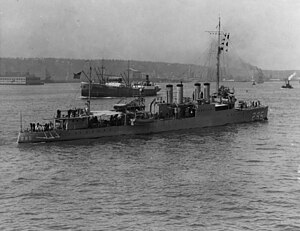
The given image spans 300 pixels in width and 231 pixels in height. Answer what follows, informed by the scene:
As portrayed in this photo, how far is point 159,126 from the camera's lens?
57.3m

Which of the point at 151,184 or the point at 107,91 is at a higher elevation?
the point at 107,91

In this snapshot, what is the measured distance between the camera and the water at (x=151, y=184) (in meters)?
24.0

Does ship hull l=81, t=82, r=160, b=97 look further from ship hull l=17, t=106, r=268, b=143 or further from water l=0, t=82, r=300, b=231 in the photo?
water l=0, t=82, r=300, b=231

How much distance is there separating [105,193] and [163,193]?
3557mm

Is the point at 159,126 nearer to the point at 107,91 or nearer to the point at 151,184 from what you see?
the point at 151,184

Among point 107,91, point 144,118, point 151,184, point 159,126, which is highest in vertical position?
point 107,91

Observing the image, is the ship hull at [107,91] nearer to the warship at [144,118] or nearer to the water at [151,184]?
the warship at [144,118]

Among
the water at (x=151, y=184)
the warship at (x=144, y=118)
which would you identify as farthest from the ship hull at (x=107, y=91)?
the water at (x=151, y=184)

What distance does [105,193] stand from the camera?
28.8 metres

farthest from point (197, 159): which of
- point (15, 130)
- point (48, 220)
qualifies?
point (15, 130)

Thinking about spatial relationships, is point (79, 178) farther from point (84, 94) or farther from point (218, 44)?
point (84, 94)

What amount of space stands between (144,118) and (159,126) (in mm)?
2342

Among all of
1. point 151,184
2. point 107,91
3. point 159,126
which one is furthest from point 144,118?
point 107,91

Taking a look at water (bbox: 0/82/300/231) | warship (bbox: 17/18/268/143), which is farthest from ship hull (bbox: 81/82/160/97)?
water (bbox: 0/82/300/231)
